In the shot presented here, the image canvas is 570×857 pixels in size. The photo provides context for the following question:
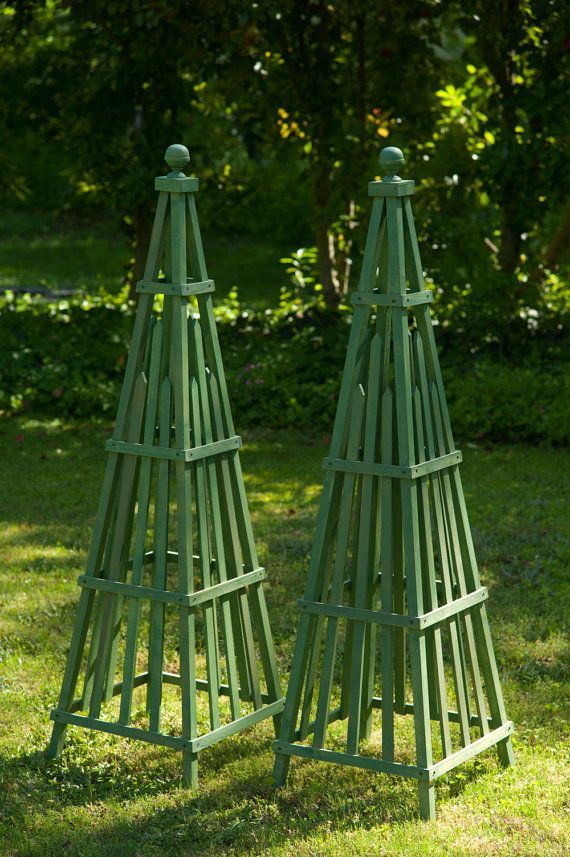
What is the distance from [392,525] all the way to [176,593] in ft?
2.27

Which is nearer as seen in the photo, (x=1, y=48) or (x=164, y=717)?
(x=164, y=717)

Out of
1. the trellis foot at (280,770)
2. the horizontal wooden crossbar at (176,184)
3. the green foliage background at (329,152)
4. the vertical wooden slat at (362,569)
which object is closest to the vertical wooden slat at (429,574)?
the vertical wooden slat at (362,569)

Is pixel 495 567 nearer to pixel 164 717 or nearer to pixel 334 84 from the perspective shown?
pixel 164 717

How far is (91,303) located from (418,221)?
9.01 ft

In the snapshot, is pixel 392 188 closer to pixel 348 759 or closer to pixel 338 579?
pixel 338 579

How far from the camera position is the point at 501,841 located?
3471 millimetres

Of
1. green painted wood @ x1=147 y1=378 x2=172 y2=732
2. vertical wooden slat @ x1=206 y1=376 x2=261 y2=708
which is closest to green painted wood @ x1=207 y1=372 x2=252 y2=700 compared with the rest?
vertical wooden slat @ x1=206 y1=376 x2=261 y2=708

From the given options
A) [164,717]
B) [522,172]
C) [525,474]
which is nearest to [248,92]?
[522,172]

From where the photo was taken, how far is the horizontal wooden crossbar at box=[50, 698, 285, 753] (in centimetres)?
380

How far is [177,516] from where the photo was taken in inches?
150

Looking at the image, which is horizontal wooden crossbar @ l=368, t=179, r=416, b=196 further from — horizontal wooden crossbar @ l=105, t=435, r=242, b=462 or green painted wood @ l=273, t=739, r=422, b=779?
green painted wood @ l=273, t=739, r=422, b=779

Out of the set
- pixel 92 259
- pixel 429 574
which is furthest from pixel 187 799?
pixel 92 259

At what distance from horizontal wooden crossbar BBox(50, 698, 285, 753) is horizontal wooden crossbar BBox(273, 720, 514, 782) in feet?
0.70

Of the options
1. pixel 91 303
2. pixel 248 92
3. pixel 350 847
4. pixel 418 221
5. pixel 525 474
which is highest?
pixel 248 92
